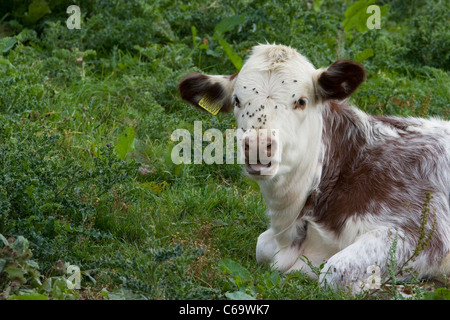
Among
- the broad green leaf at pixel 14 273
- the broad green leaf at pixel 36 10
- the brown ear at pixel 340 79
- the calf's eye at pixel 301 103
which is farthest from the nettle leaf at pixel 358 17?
the broad green leaf at pixel 14 273

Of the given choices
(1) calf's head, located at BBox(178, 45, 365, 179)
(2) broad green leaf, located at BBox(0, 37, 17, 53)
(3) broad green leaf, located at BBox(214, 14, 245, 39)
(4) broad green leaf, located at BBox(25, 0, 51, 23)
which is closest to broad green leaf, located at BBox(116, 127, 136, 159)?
(1) calf's head, located at BBox(178, 45, 365, 179)

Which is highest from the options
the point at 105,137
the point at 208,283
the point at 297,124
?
Answer: the point at 297,124

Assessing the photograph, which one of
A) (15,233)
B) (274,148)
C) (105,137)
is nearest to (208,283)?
(274,148)

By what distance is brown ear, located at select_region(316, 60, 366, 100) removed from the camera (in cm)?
602

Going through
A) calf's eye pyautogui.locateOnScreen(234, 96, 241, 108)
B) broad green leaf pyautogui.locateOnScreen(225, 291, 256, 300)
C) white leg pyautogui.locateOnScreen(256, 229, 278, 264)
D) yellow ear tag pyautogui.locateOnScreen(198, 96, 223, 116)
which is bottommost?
white leg pyautogui.locateOnScreen(256, 229, 278, 264)

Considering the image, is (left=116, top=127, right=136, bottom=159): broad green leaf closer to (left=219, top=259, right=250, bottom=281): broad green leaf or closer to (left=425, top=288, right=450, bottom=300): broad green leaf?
(left=219, top=259, right=250, bottom=281): broad green leaf

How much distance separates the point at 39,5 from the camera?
1010cm

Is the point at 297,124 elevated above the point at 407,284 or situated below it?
above

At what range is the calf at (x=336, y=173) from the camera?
18.7 feet

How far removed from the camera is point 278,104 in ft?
19.1

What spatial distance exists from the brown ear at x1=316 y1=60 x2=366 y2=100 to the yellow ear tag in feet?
3.12

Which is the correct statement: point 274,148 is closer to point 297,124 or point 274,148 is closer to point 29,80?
point 297,124
